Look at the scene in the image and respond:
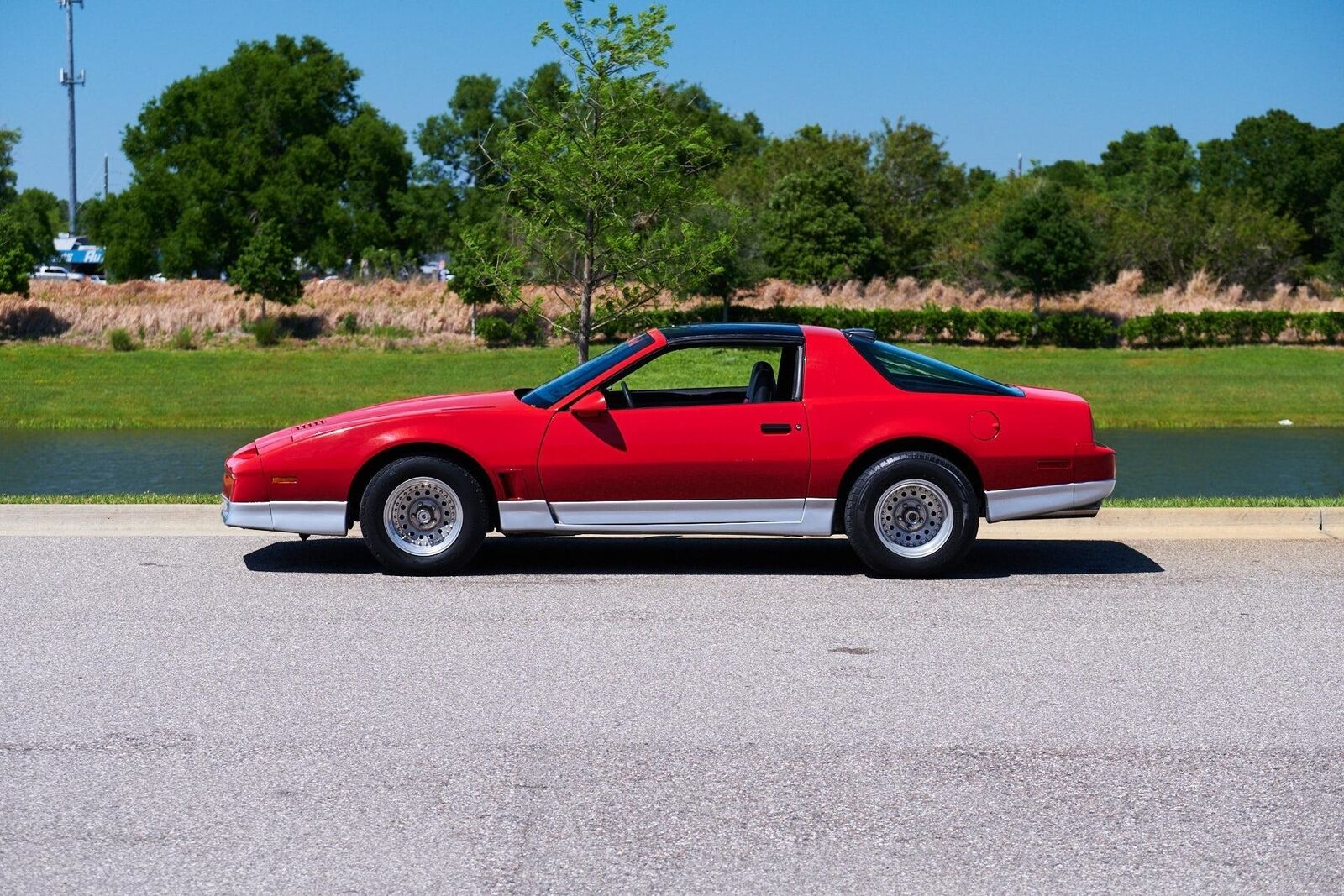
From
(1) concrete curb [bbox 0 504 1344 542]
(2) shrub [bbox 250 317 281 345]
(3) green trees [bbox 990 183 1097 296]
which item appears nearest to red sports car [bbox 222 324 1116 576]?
(1) concrete curb [bbox 0 504 1344 542]

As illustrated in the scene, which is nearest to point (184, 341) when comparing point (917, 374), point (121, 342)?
point (121, 342)

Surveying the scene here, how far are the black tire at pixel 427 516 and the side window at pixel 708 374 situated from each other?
1011mm

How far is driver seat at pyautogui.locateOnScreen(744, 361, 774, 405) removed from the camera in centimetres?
902

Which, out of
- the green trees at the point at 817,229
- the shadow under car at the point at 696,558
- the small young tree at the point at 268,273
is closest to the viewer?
the shadow under car at the point at 696,558

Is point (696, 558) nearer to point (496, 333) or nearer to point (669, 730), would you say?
point (669, 730)

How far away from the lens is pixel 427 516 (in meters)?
8.77

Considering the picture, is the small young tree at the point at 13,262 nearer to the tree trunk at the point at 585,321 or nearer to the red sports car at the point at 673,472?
the tree trunk at the point at 585,321

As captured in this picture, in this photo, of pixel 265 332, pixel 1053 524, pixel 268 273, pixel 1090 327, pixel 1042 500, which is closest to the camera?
pixel 1042 500

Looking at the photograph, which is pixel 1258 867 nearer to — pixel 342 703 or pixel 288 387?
pixel 342 703

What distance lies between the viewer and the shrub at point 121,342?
36.7 meters

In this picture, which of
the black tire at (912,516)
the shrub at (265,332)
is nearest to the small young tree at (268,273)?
the shrub at (265,332)

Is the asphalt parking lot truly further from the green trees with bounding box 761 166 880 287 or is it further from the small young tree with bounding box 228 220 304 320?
the green trees with bounding box 761 166 880 287

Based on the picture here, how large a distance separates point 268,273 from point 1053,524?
32.9m

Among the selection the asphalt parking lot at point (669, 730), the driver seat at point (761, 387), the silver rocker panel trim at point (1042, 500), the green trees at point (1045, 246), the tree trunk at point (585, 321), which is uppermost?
the green trees at point (1045, 246)
